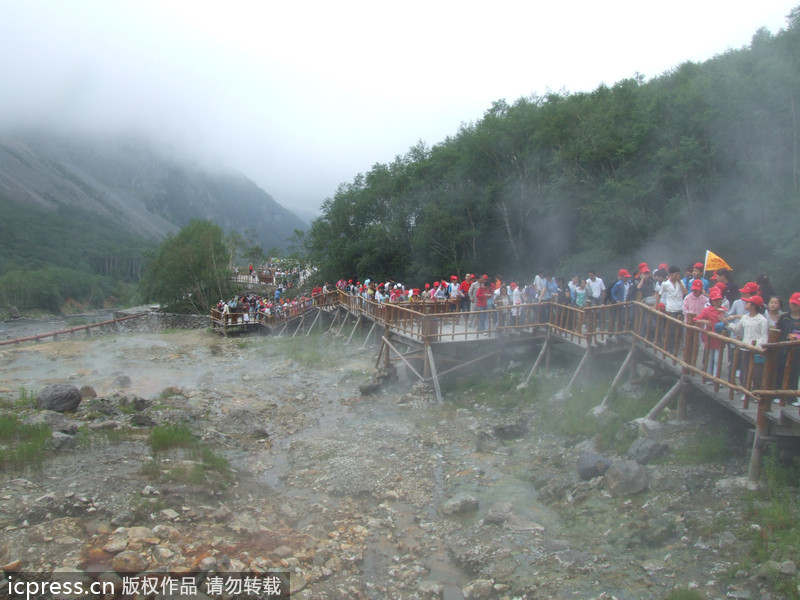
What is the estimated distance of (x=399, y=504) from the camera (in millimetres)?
9234

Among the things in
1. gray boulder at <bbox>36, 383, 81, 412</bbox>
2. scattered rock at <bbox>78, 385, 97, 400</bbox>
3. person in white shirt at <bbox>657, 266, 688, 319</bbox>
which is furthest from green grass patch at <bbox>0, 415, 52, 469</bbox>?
person in white shirt at <bbox>657, 266, 688, 319</bbox>

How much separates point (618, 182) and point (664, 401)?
1817cm

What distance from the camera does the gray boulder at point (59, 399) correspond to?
13648 millimetres

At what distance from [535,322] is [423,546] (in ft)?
29.2

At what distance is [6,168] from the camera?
19312 cm

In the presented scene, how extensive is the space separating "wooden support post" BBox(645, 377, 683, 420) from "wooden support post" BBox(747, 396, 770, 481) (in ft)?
6.60

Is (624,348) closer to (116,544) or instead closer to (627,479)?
(627,479)

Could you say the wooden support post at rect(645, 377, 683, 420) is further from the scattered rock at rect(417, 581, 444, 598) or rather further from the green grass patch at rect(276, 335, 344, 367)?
the green grass patch at rect(276, 335, 344, 367)

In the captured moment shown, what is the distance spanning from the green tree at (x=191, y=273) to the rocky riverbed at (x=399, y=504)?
3835 cm

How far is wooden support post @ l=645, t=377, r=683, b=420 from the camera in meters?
9.12

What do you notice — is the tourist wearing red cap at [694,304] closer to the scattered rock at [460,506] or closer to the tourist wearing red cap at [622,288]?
the tourist wearing red cap at [622,288]

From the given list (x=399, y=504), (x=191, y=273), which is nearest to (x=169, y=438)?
(x=399, y=504)

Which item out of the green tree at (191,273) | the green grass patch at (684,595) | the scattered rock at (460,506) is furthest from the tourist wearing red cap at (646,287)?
the green tree at (191,273)

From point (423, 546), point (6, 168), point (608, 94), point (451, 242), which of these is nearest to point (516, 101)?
point (608, 94)
